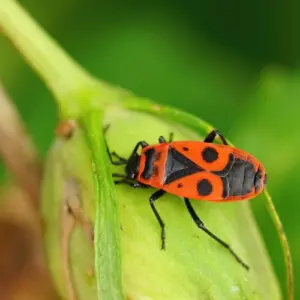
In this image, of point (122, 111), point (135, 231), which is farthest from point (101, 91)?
point (135, 231)

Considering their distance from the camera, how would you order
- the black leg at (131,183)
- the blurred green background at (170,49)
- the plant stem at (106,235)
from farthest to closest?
the blurred green background at (170,49) < the black leg at (131,183) < the plant stem at (106,235)

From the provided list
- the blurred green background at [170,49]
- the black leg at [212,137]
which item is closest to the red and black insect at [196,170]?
the black leg at [212,137]

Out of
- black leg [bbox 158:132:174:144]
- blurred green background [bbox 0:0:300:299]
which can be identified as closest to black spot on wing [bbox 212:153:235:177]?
black leg [bbox 158:132:174:144]

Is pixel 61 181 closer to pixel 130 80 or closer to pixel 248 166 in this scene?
pixel 248 166

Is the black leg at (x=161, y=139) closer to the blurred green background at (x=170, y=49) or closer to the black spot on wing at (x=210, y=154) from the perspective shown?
the black spot on wing at (x=210, y=154)

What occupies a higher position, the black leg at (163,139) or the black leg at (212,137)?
the black leg at (212,137)

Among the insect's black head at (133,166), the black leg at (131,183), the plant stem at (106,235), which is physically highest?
the insect's black head at (133,166)

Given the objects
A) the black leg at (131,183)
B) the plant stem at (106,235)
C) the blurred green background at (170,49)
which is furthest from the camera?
the blurred green background at (170,49)

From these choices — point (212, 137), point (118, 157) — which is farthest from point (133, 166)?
point (212, 137)
